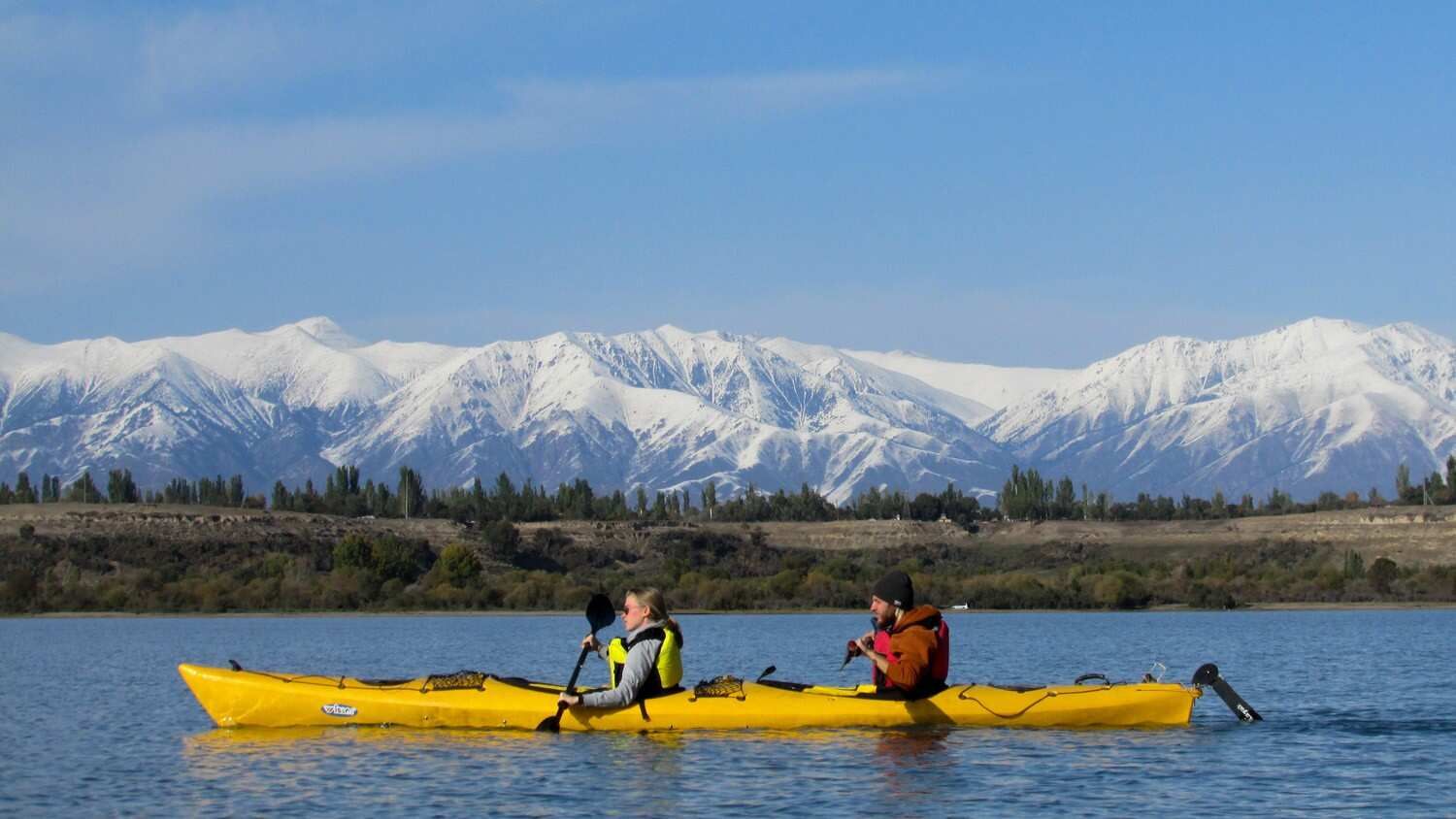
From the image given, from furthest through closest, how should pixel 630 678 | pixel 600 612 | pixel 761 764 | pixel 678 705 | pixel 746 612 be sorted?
pixel 746 612, pixel 600 612, pixel 678 705, pixel 630 678, pixel 761 764

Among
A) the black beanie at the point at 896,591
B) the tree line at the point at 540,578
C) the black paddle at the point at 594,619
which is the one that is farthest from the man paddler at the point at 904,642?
the tree line at the point at 540,578

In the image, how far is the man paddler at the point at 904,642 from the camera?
29125 millimetres

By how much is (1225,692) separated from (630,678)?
981 cm

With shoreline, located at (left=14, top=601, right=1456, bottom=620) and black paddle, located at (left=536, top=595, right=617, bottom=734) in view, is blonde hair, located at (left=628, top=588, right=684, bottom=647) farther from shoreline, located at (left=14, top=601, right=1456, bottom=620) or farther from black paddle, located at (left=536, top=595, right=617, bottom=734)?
shoreline, located at (left=14, top=601, right=1456, bottom=620)

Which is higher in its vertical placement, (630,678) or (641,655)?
(641,655)

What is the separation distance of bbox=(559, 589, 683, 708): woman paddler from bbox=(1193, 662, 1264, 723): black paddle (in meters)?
8.00

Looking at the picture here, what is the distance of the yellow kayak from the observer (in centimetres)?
3061

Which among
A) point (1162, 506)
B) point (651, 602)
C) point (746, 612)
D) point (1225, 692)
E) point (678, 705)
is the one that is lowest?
point (1225, 692)

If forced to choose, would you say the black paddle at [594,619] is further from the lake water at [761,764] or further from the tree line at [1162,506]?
the tree line at [1162,506]

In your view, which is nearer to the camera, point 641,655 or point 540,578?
point 641,655

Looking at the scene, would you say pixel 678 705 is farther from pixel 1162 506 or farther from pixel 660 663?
pixel 1162 506

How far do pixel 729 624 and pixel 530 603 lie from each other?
2294 centimetres

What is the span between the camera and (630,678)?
3008 centimetres

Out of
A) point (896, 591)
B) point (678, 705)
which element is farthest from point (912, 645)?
point (678, 705)
